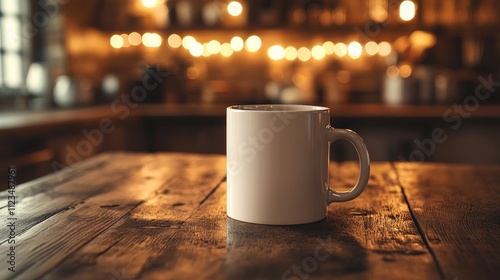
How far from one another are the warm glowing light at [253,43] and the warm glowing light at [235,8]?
24 cm

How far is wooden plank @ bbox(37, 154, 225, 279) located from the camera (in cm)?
52

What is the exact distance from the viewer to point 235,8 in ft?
11.8

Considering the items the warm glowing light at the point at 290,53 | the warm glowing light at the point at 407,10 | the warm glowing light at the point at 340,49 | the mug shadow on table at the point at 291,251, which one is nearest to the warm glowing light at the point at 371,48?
the warm glowing light at the point at 340,49

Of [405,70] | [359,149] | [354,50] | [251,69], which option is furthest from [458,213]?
[251,69]

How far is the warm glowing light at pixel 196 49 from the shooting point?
386cm

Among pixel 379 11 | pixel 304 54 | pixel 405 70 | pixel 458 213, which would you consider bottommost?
pixel 458 213

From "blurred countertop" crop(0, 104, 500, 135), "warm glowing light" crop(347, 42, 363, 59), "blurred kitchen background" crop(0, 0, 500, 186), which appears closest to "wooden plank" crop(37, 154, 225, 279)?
"blurred countertop" crop(0, 104, 500, 135)

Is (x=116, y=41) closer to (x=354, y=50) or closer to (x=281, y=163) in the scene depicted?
(x=354, y=50)

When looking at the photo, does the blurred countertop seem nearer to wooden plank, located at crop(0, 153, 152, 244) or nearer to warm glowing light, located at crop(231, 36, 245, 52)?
warm glowing light, located at crop(231, 36, 245, 52)

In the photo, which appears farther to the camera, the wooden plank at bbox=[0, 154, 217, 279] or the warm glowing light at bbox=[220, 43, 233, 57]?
the warm glowing light at bbox=[220, 43, 233, 57]

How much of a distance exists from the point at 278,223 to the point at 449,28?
3093 millimetres

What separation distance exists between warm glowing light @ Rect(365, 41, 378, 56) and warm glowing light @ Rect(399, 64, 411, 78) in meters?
0.29

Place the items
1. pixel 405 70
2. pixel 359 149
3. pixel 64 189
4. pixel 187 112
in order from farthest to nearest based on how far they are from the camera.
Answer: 1. pixel 405 70
2. pixel 187 112
3. pixel 64 189
4. pixel 359 149

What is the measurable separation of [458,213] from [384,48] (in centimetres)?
302
